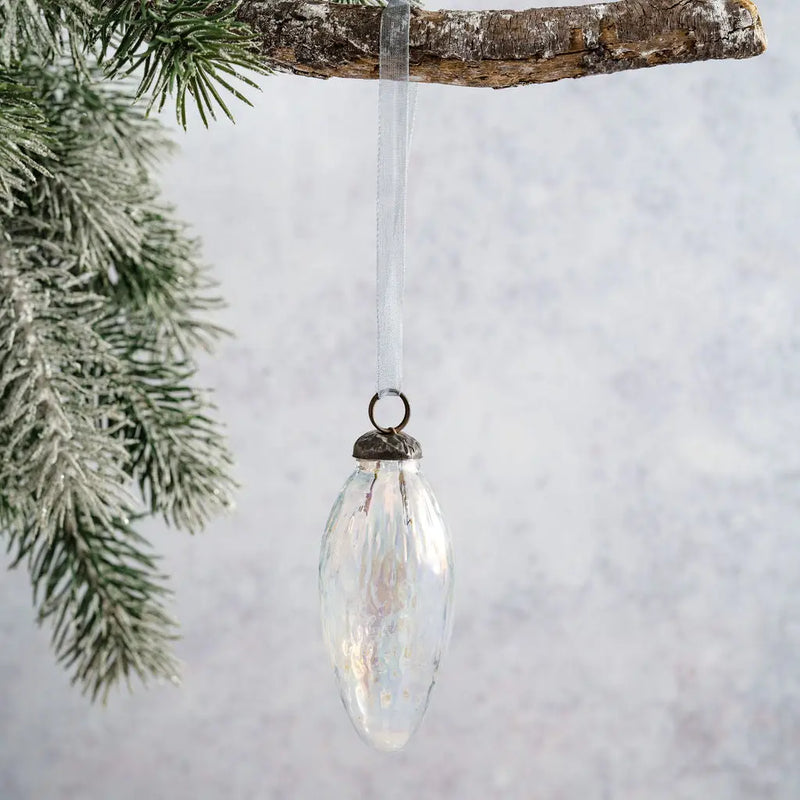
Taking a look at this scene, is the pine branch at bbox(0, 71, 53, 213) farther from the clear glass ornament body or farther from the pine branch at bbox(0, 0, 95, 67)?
the clear glass ornament body

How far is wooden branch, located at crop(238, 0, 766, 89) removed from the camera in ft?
1.13

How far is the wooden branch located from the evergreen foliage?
0.07 ft

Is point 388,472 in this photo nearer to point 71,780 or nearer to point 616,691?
point 616,691

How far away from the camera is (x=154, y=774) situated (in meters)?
1.21

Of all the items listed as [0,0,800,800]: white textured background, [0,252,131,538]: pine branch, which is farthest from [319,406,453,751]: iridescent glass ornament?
[0,0,800,800]: white textured background

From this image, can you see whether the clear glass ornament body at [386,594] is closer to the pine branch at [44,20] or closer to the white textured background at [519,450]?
the pine branch at [44,20]

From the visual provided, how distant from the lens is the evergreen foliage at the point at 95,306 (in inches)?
15.0

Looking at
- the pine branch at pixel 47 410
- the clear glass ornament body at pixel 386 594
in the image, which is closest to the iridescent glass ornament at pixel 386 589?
the clear glass ornament body at pixel 386 594

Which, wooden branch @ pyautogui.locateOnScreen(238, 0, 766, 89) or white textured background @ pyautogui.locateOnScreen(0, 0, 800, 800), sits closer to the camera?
wooden branch @ pyautogui.locateOnScreen(238, 0, 766, 89)

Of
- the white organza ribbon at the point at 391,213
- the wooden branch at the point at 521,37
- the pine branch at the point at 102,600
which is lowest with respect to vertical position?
the pine branch at the point at 102,600

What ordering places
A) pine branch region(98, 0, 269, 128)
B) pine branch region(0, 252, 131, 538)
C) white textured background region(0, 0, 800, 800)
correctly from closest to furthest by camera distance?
pine branch region(98, 0, 269, 128), pine branch region(0, 252, 131, 538), white textured background region(0, 0, 800, 800)

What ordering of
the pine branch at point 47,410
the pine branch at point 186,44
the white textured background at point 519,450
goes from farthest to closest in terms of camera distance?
1. the white textured background at point 519,450
2. the pine branch at point 47,410
3. the pine branch at point 186,44

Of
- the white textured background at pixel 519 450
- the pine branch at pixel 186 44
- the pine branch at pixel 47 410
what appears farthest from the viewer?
the white textured background at pixel 519 450

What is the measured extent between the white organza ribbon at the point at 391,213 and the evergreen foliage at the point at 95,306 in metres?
0.06
